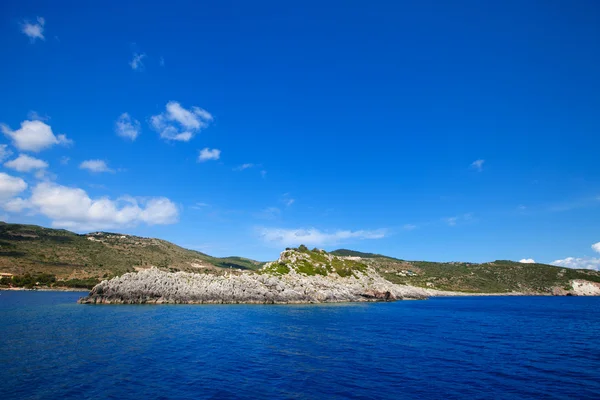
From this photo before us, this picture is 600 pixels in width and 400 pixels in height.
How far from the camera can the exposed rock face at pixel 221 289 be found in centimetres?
8931

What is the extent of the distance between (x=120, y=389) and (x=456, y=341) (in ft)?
129

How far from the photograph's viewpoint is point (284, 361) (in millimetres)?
31781

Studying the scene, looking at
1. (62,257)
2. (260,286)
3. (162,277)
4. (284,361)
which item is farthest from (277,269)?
(62,257)

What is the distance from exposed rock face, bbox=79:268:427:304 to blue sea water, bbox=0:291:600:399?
36481 millimetres

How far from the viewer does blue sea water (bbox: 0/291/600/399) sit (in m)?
23.2

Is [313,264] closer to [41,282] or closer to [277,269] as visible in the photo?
[277,269]

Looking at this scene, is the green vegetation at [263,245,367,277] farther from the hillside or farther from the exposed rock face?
the hillside

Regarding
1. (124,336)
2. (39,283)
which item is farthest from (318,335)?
(39,283)

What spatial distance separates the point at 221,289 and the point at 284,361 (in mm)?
71703

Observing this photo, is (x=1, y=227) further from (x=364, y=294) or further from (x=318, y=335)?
(x=318, y=335)

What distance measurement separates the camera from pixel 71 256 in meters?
168

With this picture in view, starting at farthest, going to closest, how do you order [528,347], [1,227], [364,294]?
1. [1,227]
2. [364,294]
3. [528,347]

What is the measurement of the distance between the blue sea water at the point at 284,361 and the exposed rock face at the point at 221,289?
1436 inches

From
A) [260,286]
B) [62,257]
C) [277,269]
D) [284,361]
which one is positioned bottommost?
[284,361]
